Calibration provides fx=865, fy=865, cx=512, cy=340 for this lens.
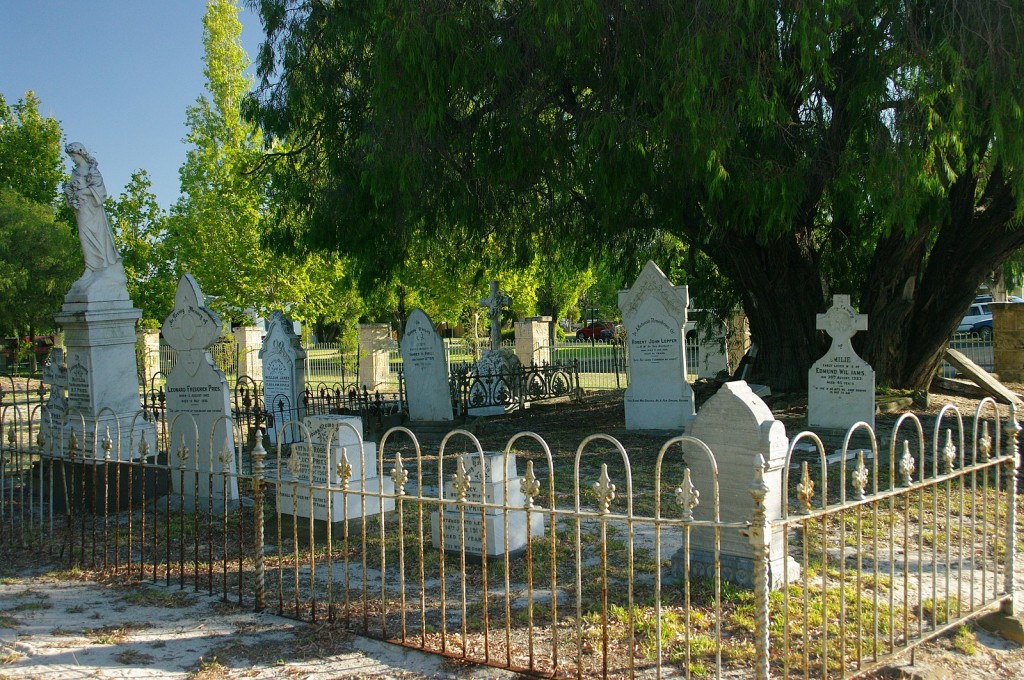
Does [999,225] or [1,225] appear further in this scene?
[1,225]

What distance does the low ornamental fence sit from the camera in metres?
4.39

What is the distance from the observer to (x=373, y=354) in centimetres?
2725

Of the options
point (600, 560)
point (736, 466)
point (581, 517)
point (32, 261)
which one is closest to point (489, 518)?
point (581, 517)

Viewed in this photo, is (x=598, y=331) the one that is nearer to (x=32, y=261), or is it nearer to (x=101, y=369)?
(x=32, y=261)

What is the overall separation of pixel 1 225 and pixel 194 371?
26.8 m

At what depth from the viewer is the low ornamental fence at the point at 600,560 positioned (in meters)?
4.39

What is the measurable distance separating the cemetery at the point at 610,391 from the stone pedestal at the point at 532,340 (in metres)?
6.61

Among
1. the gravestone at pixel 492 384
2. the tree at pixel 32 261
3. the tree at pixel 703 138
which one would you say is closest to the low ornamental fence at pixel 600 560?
the tree at pixel 703 138

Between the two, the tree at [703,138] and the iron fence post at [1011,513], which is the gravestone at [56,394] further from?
the iron fence post at [1011,513]

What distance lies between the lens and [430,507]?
8.00 meters

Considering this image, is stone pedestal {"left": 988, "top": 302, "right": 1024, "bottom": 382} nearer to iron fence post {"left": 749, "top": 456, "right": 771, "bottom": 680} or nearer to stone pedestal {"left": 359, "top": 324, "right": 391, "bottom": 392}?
stone pedestal {"left": 359, "top": 324, "right": 391, "bottom": 392}

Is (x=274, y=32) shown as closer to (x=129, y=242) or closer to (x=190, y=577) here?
(x=190, y=577)

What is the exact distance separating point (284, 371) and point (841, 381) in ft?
29.1

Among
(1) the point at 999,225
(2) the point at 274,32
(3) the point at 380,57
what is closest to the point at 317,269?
(2) the point at 274,32
